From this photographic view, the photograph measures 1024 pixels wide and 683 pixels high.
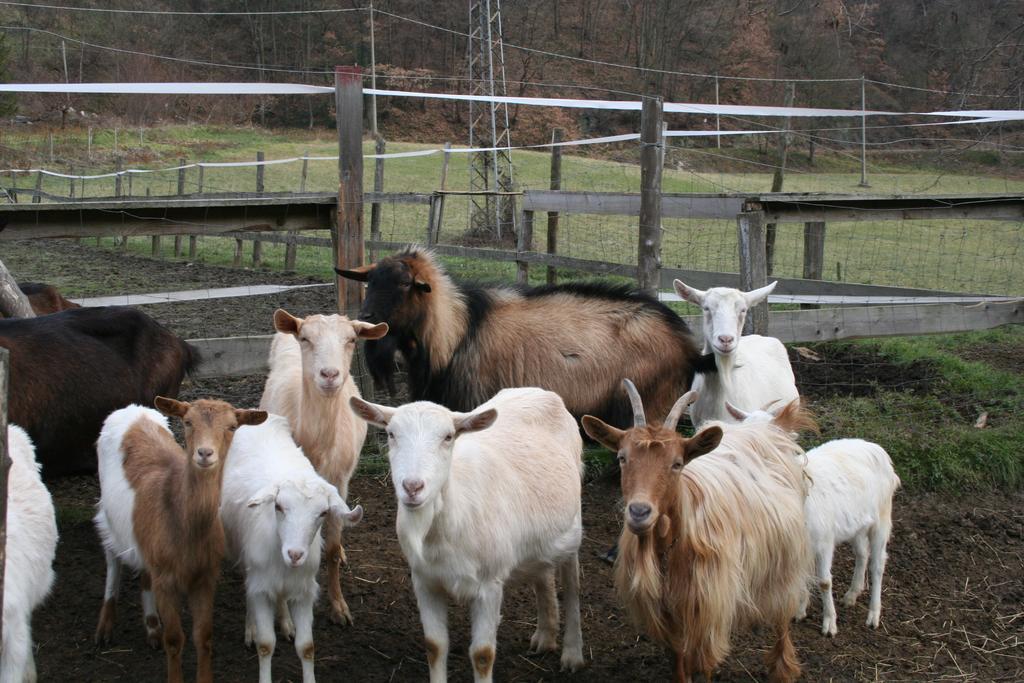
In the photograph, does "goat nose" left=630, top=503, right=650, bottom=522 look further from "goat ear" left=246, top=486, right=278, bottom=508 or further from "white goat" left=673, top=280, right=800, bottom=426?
"white goat" left=673, top=280, right=800, bottom=426

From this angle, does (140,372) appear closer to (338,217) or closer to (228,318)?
(338,217)

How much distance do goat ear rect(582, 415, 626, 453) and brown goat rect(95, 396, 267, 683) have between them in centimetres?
158

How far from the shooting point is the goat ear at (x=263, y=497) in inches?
167

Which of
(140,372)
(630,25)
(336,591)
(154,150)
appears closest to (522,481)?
(336,591)

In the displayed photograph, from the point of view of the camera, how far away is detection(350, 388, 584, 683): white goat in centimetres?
409

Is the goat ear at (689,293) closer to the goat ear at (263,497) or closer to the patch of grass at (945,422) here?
the patch of grass at (945,422)

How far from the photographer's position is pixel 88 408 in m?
6.05

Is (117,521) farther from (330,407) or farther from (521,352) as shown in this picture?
(521,352)

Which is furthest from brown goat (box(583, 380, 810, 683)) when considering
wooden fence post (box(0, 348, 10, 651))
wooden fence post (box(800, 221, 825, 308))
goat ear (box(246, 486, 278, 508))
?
wooden fence post (box(800, 221, 825, 308))

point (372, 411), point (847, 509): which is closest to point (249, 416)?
point (372, 411)

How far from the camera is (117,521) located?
191 inches

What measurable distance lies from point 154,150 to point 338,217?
2878cm

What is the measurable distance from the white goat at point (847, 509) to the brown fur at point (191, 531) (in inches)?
115

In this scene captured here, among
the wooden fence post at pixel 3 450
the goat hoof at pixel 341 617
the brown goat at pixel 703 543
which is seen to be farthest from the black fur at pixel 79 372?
the brown goat at pixel 703 543
